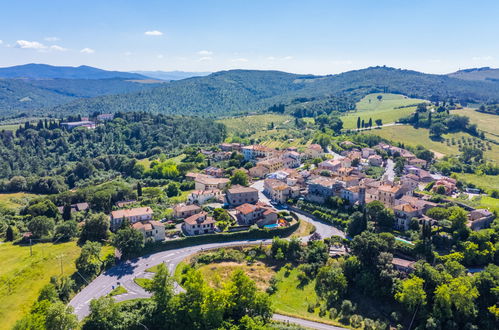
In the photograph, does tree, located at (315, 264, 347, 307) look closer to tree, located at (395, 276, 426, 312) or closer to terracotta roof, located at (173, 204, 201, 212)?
tree, located at (395, 276, 426, 312)

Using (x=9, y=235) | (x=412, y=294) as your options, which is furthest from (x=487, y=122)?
A: (x=9, y=235)

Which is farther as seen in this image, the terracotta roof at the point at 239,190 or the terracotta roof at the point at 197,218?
the terracotta roof at the point at 239,190

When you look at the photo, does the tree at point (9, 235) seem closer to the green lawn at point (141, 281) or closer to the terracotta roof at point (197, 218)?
the green lawn at point (141, 281)

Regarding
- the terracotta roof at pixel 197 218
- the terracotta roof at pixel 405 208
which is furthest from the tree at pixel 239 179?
the terracotta roof at pixel 405 208

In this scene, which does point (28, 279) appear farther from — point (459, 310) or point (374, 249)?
point (459, 310)

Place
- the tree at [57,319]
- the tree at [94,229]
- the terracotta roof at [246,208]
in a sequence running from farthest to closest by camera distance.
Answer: the terracotta roof at [246,208] < the tree at [94,229] < the tree at [57,319]

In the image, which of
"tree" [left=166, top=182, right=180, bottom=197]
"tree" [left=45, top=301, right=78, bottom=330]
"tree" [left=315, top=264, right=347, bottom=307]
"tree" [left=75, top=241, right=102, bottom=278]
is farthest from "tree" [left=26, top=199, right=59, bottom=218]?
"tree" [left=315, top=264, right=347, bottom=307]
